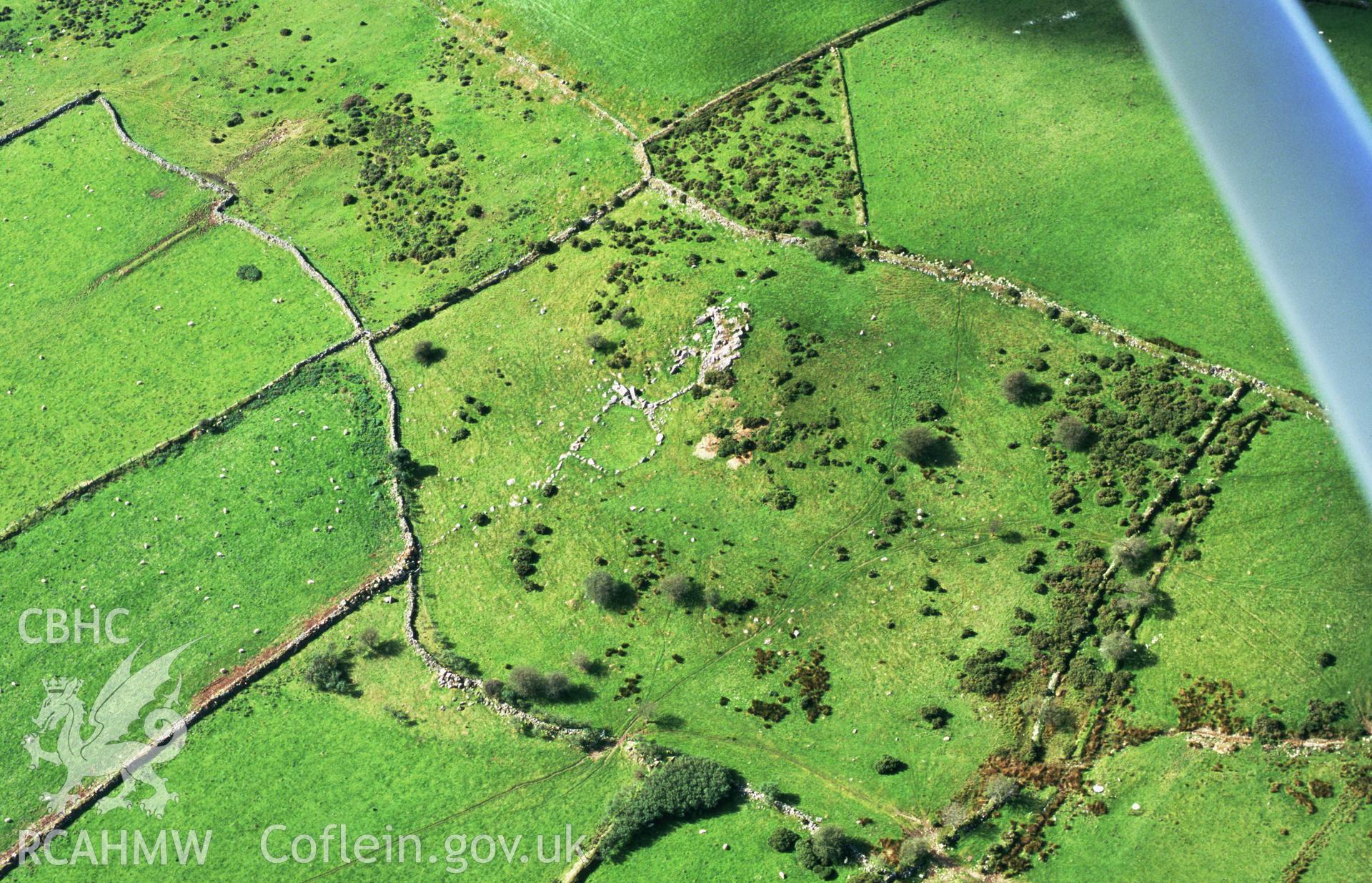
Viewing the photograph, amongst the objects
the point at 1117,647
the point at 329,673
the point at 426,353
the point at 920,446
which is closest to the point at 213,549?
the point at 329,673

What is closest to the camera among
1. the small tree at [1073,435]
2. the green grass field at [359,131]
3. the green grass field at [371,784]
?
the green grass field at [371,784]

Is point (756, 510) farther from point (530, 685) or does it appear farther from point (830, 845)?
point (830, 845)

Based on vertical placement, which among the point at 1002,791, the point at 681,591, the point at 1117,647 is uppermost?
the point at 1117,647

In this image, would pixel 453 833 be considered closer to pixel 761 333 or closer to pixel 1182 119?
pixel 761 333

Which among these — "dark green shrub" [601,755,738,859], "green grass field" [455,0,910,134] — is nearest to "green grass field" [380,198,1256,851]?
"dark green shrub" [601,755,738,859]

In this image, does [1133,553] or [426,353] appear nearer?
[1133,553]

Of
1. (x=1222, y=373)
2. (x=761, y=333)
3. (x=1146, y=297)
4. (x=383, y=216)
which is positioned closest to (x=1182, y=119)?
(x=1146, y=297)

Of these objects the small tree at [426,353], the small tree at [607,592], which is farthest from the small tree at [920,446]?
the small tree at [426,353]

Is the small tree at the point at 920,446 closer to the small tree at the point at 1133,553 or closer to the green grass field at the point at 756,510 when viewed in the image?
the green grass field at the point at 756,510
